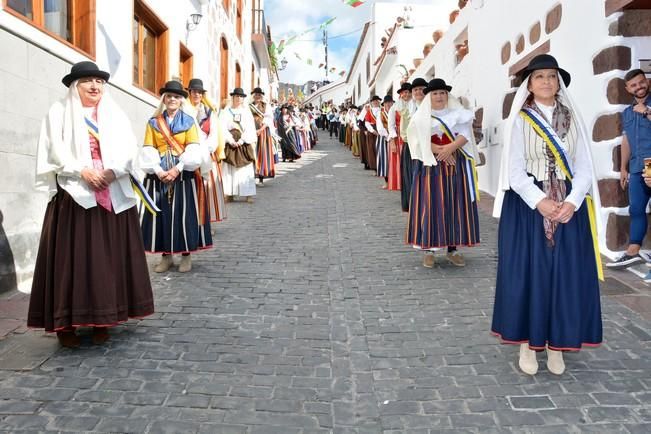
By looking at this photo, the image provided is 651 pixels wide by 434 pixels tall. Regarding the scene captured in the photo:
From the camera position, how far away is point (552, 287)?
3.11m

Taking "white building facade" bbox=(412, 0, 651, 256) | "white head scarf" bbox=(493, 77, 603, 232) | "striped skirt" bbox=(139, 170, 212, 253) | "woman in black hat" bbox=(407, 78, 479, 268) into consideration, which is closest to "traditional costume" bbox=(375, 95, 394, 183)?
"white building facade" bbox=(412, 0, 651, 256)

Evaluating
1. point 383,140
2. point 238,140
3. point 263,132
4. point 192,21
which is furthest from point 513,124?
point 383,140

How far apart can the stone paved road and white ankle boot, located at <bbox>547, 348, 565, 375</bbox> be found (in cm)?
6

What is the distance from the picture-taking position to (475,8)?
34.2 ft

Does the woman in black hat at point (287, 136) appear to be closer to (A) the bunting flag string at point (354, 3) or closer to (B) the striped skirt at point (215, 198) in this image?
(A) the bunting flag string at point (354, 3)

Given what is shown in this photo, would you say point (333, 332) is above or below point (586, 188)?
below

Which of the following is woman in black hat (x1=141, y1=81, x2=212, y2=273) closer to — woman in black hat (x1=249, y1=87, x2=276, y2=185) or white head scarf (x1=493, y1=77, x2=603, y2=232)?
white head scarf (x1=493, y1=77, x2=603, y2=232)

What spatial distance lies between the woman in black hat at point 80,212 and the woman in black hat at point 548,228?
99.1 inches

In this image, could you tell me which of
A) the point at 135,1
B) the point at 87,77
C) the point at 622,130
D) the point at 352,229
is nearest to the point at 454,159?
the point at 622,130

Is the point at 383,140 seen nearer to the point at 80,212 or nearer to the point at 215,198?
the point at 215,198

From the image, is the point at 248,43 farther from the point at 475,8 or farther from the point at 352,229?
the point at 352,229

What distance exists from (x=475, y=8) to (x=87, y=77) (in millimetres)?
8761

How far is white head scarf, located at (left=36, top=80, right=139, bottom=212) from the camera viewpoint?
3482mm

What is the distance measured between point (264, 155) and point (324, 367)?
913 cm
